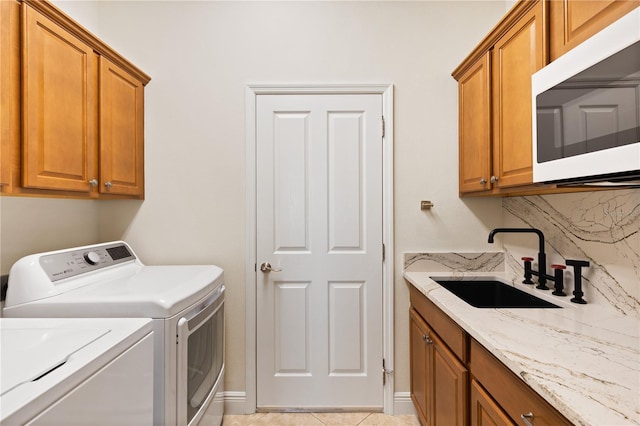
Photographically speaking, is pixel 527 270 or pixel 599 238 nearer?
pixel 599 238

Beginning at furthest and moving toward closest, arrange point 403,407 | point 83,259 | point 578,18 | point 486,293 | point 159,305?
point 403,407 → point 486,293 → point 83,259 → point 159,305 → point 578,18

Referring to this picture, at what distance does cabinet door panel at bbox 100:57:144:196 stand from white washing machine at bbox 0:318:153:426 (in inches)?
35.4

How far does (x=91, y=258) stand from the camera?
172 centimetres

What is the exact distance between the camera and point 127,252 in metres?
2.02

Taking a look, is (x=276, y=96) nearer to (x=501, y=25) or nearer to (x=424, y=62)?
(x=424, y=62)

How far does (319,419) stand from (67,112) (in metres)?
2.22

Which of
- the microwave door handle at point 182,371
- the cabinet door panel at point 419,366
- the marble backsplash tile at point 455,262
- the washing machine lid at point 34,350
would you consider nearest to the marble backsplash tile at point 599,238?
the marble backsplash tile at point 455,262

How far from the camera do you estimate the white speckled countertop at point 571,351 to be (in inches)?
27.5

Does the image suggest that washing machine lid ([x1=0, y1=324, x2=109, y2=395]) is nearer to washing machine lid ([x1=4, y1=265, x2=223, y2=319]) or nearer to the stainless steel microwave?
washing machine lid ([x1=4, y1=265, x2=223, y2=319])

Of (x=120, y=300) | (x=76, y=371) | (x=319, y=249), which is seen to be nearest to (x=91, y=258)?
(x=120, y=300)

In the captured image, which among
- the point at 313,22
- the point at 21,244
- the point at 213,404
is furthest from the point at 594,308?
the point at 21,244

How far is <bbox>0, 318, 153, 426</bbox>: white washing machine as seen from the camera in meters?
0.74

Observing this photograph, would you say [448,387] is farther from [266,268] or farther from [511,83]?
[511,83]

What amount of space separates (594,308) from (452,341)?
2.02ft
